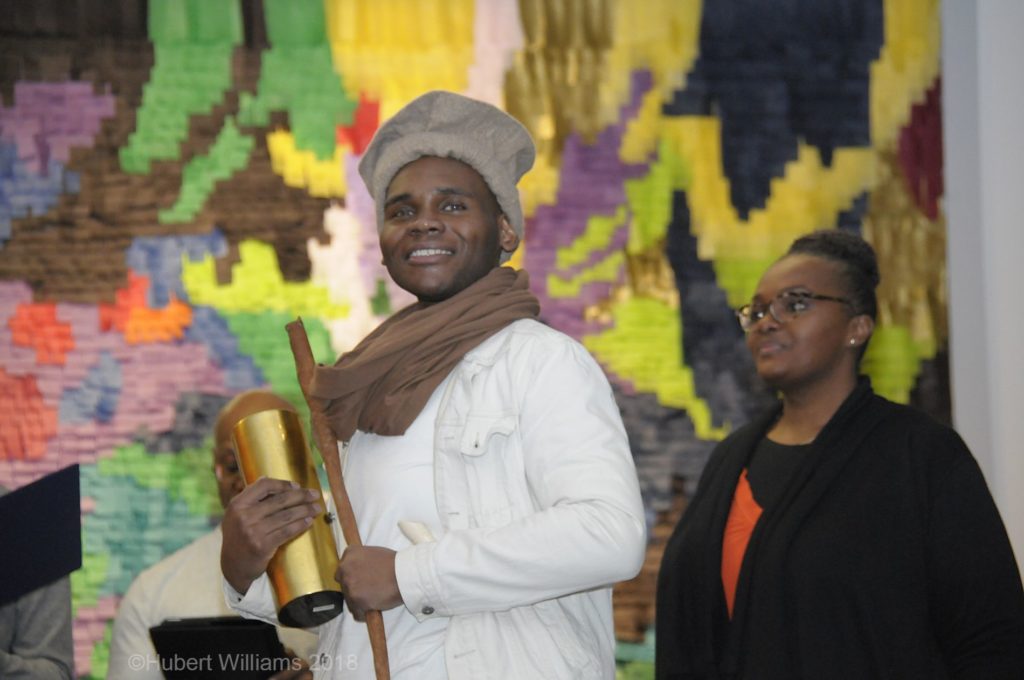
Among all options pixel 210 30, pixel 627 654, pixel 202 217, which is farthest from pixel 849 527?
pixel 210 30

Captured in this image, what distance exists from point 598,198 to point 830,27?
33.0 inches

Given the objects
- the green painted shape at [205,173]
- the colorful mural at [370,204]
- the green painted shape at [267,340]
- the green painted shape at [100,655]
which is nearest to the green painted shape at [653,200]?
the colorful mural at [370,204]

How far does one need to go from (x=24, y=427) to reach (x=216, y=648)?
4.84ft

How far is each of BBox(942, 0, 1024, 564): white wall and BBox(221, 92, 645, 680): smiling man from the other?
198 cm

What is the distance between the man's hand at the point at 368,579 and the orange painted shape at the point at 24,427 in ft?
7.30

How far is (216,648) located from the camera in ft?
7.84

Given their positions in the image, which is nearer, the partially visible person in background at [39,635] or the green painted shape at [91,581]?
the partially visible person in background at [39,635]

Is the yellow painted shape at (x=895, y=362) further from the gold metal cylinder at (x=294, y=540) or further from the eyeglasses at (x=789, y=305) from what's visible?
the gold metal cylinder at (x=294, y=540)

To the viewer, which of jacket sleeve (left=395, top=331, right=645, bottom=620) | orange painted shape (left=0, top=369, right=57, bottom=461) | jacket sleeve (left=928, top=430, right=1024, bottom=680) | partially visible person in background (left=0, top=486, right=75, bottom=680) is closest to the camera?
jacket sleeve (left=395, top=331, right=645, bottom=620)

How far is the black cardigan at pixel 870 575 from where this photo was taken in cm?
218

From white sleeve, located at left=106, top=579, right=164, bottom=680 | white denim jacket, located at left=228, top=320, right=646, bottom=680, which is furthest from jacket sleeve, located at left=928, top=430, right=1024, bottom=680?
white sleeve, located at left=106, top=579, right=164, bottom=680

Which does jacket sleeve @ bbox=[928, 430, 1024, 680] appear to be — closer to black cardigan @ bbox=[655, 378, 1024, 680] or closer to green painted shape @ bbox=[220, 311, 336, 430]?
black cardigan @ bbox=[655, 378, 1024, 680]

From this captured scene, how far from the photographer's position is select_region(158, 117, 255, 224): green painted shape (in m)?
3.57

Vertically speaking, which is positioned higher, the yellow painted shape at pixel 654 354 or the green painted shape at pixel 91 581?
the yellow painted shape at pixel 654 354
